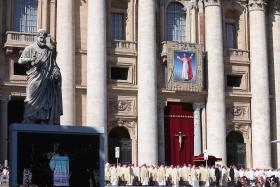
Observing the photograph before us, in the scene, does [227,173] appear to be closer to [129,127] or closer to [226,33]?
[129,127]

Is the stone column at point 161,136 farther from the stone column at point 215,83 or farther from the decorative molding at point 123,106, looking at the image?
the stone column at point 215,83

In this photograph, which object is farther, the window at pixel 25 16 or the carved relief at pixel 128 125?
the carved relief at pixel 128 125

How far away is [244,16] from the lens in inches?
1891

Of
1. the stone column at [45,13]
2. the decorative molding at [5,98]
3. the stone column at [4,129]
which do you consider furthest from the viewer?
the stone column at [45,13]

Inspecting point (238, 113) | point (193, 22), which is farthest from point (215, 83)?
point (193, 22)

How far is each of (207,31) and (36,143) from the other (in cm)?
3161

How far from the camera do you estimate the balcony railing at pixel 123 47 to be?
4371cm

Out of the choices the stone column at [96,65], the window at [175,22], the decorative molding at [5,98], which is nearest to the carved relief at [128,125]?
the stone column at [96,65]

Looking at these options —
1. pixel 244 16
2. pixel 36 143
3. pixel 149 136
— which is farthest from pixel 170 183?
pixel 36 143

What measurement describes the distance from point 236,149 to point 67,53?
1441 centimetres

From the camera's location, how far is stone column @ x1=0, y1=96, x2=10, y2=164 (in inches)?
1550

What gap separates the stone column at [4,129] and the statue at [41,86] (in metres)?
23.0

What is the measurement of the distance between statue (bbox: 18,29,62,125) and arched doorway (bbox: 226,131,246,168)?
3087cm

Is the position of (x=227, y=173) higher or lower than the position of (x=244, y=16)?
lower
